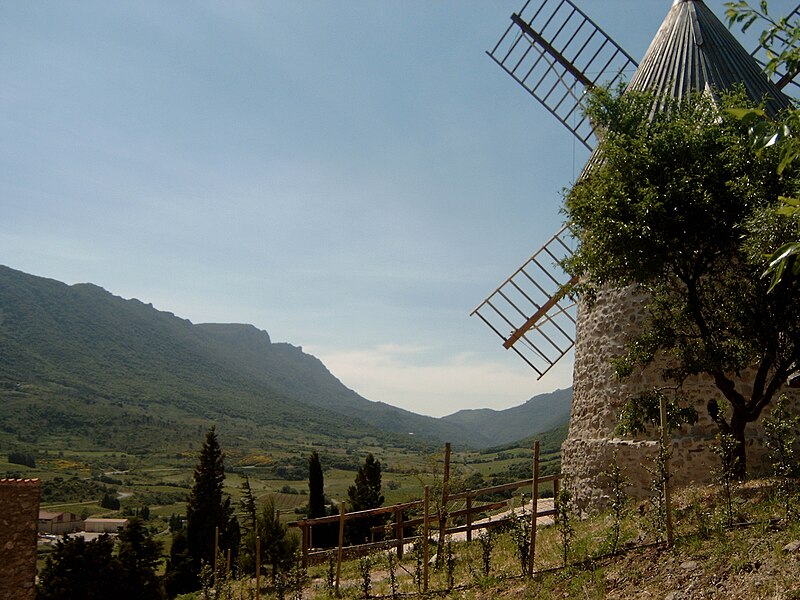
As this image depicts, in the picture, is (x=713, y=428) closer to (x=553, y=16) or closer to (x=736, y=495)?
(x=736, y=495)

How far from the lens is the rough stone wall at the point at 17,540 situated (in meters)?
10.3

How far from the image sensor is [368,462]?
84.9ft

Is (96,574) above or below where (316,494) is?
below

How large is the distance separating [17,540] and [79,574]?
7.24 meters

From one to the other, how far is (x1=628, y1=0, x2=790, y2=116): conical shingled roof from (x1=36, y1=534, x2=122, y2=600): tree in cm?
1719

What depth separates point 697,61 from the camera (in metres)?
13.3

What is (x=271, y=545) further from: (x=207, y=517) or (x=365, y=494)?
(x=207, y=517)

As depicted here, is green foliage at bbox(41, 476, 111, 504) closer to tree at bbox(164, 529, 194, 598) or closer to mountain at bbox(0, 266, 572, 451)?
mountain at bbox(0, 266, 572, 451)

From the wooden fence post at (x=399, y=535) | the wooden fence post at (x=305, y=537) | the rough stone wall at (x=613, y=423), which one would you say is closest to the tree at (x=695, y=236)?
the rough stone wall at (x=613, y=423)

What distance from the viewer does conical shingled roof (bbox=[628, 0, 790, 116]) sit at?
13.0m

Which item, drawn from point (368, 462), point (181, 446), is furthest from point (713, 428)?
point (181, 446)

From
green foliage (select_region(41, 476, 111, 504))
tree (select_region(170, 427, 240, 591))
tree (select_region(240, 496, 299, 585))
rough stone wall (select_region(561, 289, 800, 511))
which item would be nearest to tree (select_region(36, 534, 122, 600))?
tree (select_region(240, 496, 299, 585))

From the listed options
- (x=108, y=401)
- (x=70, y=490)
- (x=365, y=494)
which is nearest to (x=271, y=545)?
(x=365, y=494)

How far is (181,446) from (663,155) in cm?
12936
